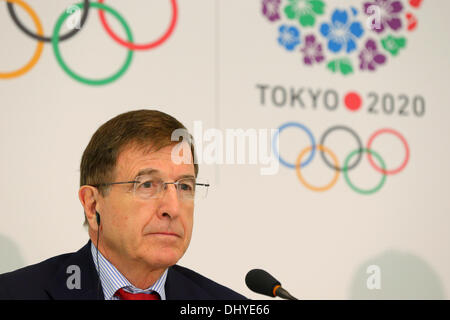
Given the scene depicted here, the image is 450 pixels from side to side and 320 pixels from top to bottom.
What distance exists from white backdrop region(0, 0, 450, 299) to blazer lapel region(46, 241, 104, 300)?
0.42 m

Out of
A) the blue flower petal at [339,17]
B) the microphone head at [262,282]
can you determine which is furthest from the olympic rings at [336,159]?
the microphone head at [262,282]

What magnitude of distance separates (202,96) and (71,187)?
637mm

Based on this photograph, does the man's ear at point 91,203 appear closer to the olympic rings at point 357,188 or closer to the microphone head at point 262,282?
the microphone head at point 262,282

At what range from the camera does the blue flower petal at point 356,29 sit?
2.56 meters

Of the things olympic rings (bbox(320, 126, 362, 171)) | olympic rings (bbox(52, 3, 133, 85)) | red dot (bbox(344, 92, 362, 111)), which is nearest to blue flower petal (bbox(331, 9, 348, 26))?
red dot (bbox(344, 92, 362, 111))

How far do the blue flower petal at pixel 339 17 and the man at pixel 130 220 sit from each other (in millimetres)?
1302

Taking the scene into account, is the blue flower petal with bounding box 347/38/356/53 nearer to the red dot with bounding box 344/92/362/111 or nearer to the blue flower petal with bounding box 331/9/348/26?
the blue flower petal with bounding box 331/9/348/26

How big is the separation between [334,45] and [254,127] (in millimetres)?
581

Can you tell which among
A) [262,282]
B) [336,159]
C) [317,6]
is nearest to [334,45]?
[317,6]

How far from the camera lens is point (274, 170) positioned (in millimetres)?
2338

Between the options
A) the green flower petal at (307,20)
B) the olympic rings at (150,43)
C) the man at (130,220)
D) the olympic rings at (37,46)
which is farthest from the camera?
the green flower petal at (307,20)

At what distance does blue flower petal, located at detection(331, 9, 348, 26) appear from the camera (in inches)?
100

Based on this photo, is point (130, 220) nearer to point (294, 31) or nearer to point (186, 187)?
point (186, 187)

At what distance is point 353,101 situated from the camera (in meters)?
2.56
